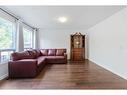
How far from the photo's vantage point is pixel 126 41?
423 cm

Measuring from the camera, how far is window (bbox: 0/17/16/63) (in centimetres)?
488

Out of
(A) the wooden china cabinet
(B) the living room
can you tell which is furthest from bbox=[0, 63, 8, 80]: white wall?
(A) the wooden china cabinet

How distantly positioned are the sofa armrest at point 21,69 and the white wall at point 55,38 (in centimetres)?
532

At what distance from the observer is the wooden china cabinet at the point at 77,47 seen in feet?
31.6

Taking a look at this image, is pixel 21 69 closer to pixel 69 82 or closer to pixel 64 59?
pixel 69 82

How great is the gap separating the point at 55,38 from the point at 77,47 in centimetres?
160

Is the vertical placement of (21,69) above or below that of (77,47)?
below

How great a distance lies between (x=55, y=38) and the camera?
1001cm

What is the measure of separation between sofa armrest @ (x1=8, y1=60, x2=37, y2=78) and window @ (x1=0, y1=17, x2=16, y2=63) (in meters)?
0.44

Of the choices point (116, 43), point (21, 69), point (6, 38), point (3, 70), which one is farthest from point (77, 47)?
point (3, 70)

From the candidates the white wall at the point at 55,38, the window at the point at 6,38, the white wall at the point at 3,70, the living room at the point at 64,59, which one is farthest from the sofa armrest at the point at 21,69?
the white wall at the point at 55,38
